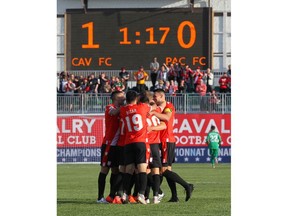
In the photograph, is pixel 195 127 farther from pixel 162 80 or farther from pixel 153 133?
pixel 153 133

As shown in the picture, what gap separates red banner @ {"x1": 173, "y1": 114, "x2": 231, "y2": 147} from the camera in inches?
1592

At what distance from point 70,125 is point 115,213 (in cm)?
2781

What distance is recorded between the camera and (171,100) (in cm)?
4000

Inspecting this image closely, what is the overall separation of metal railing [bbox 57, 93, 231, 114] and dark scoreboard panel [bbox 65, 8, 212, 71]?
5.47 feet

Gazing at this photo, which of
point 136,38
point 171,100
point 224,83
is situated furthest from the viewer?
point 136,38

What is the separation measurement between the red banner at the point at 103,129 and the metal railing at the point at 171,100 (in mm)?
313

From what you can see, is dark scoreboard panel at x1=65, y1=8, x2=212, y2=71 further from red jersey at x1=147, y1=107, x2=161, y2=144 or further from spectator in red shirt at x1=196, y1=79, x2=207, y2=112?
red jersey at x1=147, y1=107, x2=161, y2=144

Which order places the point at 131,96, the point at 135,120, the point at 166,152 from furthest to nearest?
the point at 166,152 < the point at 135,120 < the point at 131,96

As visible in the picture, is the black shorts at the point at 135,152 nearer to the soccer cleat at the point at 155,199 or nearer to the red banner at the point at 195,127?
the soccer cleat at the point at 155,199

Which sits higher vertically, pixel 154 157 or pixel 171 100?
pixel 171 100

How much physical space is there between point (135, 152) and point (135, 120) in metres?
0.53

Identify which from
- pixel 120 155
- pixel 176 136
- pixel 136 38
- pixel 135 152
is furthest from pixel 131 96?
pixel 136 38

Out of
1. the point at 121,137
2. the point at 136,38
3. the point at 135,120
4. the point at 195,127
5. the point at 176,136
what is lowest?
the point at 176,136
